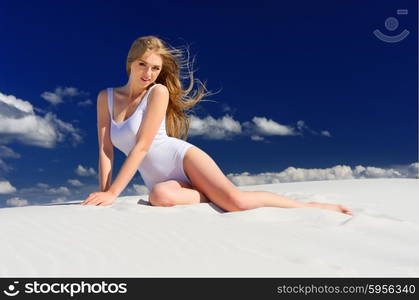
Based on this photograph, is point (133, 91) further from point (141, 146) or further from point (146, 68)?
point (141, 146)

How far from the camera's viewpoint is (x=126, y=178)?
3562mm

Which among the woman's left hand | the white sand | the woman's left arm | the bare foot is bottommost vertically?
the white sand

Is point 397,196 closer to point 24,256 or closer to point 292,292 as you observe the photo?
point 292,292

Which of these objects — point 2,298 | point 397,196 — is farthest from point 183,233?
point 397,196

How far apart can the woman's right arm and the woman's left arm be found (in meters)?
0.48

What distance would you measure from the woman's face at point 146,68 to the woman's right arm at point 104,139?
0.43 meters

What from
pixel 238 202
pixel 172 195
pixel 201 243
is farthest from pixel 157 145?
pixel 201 243

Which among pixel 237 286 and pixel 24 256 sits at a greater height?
pixel 24 256

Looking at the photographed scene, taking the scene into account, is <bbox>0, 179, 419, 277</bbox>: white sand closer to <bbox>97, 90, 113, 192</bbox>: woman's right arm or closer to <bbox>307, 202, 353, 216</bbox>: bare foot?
<bbox>307, 202, 353, 216</bbox>: bare foot

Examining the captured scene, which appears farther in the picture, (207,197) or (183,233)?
(207,197)

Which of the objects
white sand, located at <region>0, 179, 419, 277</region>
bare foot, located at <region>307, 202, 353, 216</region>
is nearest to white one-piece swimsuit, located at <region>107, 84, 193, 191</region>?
white sand, located at <region>0, 179, 419, 277</region>

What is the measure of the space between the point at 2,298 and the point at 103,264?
45 centimetres

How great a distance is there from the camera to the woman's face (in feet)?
12.8

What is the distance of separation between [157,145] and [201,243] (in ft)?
5.22
